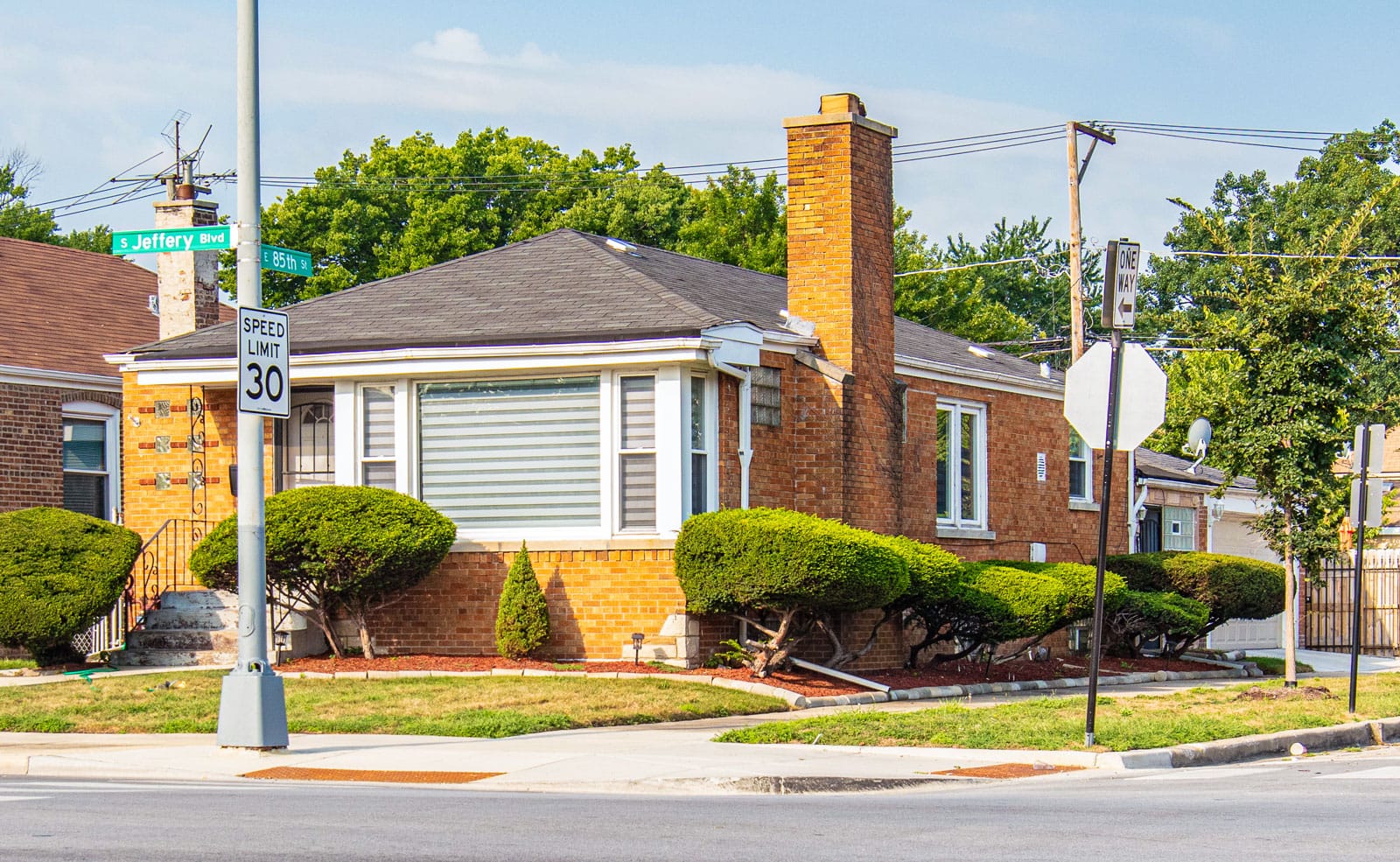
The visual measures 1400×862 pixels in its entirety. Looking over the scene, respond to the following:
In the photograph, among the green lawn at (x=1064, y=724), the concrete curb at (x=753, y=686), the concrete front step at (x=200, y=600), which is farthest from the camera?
the concrete front step at (x=200, y=600)

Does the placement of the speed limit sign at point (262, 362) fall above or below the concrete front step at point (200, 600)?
above

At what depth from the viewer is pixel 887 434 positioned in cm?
2127

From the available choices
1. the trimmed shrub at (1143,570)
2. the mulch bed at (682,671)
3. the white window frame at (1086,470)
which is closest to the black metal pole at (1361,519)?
the mulch bed at (682,671)

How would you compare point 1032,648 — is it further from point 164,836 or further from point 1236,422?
point 164,836

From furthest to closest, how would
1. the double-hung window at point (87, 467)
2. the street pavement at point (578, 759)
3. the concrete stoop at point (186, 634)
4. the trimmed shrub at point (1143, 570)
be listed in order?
the double-hung window at point (87, 467) → the trimmed shrub at point (1143, 570) → the concrete stoop at point (186, 634) → the street pavement at point (578, 759)

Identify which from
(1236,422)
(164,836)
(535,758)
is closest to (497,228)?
(1236,422)

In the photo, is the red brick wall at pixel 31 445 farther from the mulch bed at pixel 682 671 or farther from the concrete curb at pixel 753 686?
the concrete curb at pixel 753 686

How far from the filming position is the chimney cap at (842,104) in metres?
21.0

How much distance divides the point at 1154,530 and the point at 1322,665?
5.00 meters

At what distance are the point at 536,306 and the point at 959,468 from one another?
6826 millimetres

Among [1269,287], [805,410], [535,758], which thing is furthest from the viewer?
[805,410]

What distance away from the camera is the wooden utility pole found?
88.0ft

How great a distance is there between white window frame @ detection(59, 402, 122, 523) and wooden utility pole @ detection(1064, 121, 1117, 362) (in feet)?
49.0

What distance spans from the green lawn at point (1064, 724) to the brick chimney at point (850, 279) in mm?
4645
